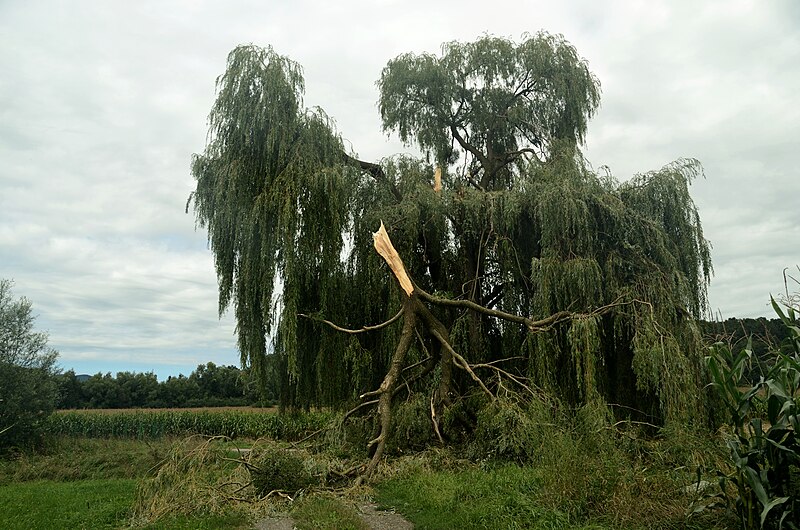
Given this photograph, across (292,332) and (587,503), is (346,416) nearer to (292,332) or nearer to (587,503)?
(292,332)

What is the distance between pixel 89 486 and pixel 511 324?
32.6ft

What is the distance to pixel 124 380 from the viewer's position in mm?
45188

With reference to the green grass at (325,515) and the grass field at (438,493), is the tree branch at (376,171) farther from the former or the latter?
the green grass at (325,515)

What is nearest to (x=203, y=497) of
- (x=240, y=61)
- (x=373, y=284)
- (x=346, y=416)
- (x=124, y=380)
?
(x=346, y=416)

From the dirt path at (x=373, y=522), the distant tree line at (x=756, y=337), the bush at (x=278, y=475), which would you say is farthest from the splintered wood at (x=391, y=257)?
the distant tree line at (x=756, y=337)

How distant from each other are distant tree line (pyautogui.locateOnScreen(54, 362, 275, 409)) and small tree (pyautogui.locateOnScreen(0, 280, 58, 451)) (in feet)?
66.4

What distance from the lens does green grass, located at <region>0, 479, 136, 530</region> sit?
8.19 metres

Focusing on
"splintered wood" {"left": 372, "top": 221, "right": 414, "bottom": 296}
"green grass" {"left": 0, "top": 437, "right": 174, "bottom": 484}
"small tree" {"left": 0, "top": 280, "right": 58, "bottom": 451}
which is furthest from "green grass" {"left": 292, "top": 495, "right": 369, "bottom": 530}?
"small tree" {"left": 0, "top": 280, "right": 58, "bottom": 451}

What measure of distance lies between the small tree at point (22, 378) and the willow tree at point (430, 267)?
12.0 m

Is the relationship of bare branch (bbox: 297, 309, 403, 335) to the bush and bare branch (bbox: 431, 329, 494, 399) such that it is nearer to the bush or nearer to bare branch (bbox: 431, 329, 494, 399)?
bare branch (bbox: 431, 329, 494, 399)

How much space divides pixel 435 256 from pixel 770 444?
8114 millimetres

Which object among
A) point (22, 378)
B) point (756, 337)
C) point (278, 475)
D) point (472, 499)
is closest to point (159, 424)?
point (22, 378)

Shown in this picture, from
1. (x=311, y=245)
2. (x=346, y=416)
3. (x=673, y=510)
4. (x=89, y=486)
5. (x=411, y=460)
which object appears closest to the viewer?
(x=673, y=510)

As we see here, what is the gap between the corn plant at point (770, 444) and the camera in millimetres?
4480
